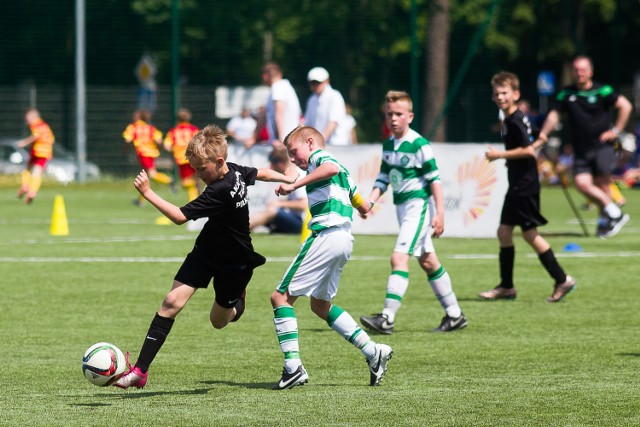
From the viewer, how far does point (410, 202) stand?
1041 cm

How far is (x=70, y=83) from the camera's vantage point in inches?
1475

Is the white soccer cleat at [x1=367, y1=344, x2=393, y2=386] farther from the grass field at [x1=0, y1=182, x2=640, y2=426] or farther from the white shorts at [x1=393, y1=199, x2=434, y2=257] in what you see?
the white shorts at [x1=393, y1=199, x2=434, y2=257]

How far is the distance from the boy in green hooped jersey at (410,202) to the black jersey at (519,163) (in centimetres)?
177

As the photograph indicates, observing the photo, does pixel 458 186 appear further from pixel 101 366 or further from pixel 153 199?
pixel 101 366

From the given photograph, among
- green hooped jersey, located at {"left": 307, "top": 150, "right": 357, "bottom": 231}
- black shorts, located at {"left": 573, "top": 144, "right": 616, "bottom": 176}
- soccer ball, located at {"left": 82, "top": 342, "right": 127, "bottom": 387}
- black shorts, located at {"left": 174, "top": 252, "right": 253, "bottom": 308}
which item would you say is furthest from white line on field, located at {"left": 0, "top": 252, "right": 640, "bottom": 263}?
soccer ball, located at {"left": 82, "top": 342, "right": 127, "bottom": 387}

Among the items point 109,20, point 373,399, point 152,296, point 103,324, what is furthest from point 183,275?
point 109,20

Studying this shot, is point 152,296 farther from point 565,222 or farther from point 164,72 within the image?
point 164,72

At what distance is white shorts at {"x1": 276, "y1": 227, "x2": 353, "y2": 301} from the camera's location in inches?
315

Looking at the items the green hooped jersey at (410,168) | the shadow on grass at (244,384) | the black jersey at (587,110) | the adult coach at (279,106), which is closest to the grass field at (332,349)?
the shadow on grass at (244,384)

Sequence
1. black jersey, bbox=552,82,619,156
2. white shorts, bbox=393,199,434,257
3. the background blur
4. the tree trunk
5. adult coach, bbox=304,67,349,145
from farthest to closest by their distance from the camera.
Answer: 1. the background blur
2. the tree trunk
3. adult coach, bbox=304,67,349,145
4. black jersey, bbox=552,82,619,156
5. white shorts, bbox=393,199,434,257

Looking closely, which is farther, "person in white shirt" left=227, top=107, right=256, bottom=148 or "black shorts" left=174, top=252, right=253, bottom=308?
"person in white shirt" left=227, top=107, right=256, bottom=148

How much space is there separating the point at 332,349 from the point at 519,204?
3.42 meters

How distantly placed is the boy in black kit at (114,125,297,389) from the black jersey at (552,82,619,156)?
9827mm

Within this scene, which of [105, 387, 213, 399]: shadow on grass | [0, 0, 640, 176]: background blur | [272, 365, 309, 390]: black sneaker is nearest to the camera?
[105, 387, 213, 399]: shadow on grass
